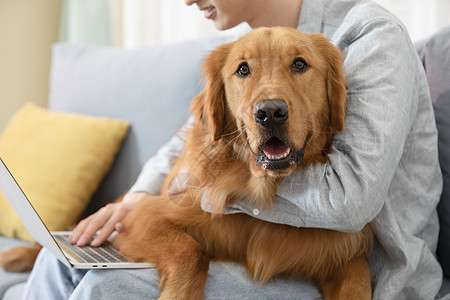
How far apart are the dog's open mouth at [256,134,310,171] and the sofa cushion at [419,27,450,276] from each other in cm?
59

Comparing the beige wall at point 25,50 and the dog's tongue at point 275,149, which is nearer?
the dog's tongue at point 275,149

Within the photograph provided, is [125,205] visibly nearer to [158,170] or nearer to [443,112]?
[158,170]

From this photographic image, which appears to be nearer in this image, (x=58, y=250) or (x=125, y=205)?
(x=58, y=250)

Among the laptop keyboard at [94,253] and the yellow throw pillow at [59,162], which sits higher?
the laptop keyboard at [94,253]

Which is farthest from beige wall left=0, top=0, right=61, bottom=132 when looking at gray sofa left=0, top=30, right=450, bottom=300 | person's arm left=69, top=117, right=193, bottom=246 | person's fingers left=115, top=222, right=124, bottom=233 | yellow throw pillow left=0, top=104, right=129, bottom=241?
person's fingers left=115, top=222, right=124, bottom=233

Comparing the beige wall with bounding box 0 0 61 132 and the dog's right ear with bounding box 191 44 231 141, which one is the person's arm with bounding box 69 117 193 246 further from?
the beige wall with bounding box 0 0 61 132

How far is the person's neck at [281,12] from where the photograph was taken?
1.45 m

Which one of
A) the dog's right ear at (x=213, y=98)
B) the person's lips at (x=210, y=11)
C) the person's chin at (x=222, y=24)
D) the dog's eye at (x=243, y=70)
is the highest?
the person's lips at (x=210, y=11)

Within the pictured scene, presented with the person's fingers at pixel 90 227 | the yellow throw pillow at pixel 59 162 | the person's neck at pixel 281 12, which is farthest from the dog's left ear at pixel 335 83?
the yellow throw pillow at pixel 59 162

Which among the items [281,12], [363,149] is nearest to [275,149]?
[363,149]

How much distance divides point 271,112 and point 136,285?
1.71ft

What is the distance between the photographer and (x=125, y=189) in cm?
218

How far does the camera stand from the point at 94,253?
127 cm

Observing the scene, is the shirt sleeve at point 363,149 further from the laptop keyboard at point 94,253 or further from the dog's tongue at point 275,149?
the laptop keyboard at point 94,253
